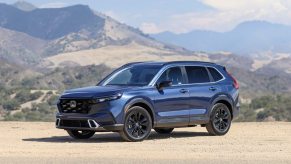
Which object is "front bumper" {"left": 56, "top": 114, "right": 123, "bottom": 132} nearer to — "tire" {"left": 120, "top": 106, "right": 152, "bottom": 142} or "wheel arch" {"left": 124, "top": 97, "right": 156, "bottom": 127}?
"tire" {"left": 120, "top": 106, "right": 152, "bottom": 142}

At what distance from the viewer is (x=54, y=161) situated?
37.0 feet

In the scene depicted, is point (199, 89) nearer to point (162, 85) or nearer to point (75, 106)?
point (162, 85)

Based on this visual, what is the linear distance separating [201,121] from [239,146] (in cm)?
214

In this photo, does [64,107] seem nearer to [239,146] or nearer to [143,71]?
[143,71]

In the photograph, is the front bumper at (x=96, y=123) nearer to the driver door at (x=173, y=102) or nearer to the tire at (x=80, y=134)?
the tire at (x=80, y=134)

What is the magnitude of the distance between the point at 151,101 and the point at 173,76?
1134 millimetres

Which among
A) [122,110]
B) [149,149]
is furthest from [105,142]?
[149,149]

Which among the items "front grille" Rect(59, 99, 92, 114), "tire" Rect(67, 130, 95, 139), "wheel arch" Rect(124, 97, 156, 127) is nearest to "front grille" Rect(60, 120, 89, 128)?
"front grille" Rect(59, 99, 92, 114)

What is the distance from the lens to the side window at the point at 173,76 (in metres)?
15.6

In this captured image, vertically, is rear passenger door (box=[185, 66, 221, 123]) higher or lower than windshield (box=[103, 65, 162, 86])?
lower


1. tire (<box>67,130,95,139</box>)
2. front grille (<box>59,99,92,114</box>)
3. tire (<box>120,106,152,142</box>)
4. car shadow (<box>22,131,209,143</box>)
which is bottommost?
car shadow (<box>22,131,209,143</box>)

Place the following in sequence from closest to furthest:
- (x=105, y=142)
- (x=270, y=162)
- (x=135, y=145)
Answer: (x=270, y=162), (x=135, y=145), (x=105, y=142)

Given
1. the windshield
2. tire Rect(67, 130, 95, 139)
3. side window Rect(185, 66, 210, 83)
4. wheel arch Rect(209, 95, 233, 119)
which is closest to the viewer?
the windshield

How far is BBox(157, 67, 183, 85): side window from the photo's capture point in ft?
51.2
